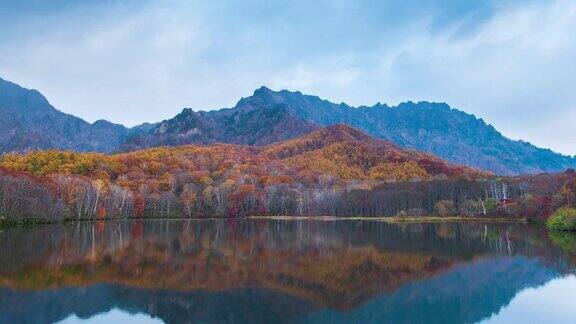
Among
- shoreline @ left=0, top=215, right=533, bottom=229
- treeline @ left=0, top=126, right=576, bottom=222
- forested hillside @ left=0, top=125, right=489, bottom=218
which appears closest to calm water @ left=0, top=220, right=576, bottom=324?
shoreline @ left=0, top=215, right=533, bottom=229

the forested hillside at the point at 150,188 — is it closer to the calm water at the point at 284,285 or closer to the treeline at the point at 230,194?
the treeline at the point at 230,194

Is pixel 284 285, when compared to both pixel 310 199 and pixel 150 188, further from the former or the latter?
pixel 150 188

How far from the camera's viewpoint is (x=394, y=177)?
195125 millimetres

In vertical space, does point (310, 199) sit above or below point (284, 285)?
above

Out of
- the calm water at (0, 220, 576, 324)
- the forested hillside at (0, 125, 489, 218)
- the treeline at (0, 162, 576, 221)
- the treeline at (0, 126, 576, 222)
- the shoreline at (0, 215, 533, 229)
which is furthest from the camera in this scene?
the treeline at (0, 126, 576, 222)

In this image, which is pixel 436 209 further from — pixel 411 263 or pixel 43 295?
pixel 43 295

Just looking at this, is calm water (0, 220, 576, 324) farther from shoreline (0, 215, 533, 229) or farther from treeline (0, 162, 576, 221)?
treeline (0, 162, 576, 221)

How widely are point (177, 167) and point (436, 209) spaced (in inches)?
3532

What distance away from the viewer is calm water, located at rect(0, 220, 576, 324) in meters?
22.6

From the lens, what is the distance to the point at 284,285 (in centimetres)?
2878

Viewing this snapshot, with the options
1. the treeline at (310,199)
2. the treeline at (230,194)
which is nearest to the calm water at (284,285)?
the treeline at (230,194)

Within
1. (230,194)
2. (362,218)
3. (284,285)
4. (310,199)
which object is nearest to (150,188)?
(230,194)

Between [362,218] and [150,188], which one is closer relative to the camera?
[362,218]

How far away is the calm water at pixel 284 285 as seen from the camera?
22625mm
